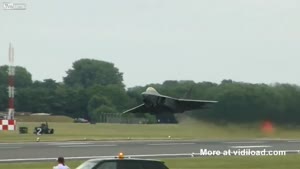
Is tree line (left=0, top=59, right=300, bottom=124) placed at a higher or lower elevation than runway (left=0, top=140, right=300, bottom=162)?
higher

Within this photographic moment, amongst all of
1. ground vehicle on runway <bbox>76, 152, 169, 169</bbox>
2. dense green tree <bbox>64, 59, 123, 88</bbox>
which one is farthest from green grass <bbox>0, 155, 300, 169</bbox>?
dense green tree <bbox>64, 59, 123, 88</bbox>

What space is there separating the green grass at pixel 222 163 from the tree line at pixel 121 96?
2.22m

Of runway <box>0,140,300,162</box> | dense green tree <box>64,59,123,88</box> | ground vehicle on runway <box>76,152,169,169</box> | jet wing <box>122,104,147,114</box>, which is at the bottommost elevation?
runway <box>0,140,300,162</box>

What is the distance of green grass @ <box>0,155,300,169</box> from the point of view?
34.2m

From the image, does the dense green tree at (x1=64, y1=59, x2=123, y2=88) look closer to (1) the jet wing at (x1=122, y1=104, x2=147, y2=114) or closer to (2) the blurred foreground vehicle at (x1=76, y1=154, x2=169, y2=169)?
(1) the jet wing at (x1=122, y1=104, x2=147, y2=114)

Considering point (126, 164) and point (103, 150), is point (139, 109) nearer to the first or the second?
point (103, 150)

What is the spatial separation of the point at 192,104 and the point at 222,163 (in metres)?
6.70

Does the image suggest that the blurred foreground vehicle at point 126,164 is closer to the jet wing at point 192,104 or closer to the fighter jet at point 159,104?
the jet wing at point 192,104

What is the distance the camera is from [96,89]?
137m

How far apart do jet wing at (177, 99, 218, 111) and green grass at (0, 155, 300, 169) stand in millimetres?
3189

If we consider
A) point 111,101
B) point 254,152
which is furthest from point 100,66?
point 254,152

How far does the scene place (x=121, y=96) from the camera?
113 metres

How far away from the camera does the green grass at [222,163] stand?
34.2 metres

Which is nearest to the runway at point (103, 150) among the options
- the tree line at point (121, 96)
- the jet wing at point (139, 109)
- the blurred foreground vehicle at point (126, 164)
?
the jet wing at point (139, 109)
